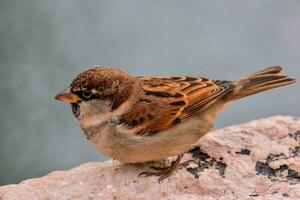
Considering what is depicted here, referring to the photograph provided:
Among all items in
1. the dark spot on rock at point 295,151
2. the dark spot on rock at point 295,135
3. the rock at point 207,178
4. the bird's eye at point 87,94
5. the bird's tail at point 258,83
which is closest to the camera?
the rock at point 207,178

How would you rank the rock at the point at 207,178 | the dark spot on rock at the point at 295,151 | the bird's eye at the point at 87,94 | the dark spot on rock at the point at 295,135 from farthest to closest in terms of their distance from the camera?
the dark spot on rock at the point at 295,135 → the dark spot on rock at the point at 295,151 → the bird's eye at the point at 87,94 → the rock at the point at 207,178

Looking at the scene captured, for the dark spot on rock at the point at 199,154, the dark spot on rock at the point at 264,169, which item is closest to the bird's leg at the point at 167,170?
the dark spot on rock at the point at 199,154

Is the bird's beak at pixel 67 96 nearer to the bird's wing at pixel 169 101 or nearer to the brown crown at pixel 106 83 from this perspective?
the brown crown at pixel 106 83

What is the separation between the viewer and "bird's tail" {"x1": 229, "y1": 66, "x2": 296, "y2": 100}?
539cm

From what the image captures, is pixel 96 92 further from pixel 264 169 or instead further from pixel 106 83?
pixel 264 169

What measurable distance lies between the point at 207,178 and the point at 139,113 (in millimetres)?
633

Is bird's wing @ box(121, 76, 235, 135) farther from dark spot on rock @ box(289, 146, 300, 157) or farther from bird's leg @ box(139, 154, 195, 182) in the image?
dark spot on rock @ box(289, 146, 300, 157)

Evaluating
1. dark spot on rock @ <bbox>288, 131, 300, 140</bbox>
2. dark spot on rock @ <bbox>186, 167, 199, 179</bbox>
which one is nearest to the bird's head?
dark spot on rock @ <bbox>186, 167, 199, 179</bbox>

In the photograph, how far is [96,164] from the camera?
5.20 meters

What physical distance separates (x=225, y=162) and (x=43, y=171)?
8.62 feet

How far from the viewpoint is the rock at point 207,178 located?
4594mm

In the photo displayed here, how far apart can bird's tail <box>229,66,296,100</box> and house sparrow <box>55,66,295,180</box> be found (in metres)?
0.31

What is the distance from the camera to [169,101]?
16.3 ft

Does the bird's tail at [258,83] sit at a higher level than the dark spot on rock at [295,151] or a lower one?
higher
